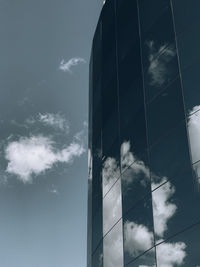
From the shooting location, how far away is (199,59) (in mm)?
17859

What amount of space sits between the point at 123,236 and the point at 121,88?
8698mm

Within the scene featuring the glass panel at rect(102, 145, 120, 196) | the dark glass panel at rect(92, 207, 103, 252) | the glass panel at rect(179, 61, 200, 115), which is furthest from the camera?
the dark glass panel at rect(92, 207, 103, 252)

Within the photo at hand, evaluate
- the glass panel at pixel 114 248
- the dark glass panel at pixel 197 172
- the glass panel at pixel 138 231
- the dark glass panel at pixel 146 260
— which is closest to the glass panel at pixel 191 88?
the dark glass panel at pixel 197 172

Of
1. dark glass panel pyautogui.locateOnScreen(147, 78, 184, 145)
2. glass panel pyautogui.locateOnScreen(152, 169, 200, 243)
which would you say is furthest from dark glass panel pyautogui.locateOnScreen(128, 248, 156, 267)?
dark glass panel pyautogui.locateOnScreen(147, 78, 184, 145)

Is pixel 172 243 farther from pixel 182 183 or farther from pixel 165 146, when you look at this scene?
pixel 165 146

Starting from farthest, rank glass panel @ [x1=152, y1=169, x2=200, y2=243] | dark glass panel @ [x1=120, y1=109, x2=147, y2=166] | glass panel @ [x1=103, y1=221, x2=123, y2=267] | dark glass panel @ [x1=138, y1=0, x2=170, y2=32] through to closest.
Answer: dark glass panel @ [x1=138, y1=0, x2=170, y2=32] < dark glass panel @ [x1=120, y1=109, x2=147, y2=166] < glass panel @ [x1=103, y1=221, x2=123, y2=267] < glass panel @ [x1=152, y1=169, x2=200, y2=243]

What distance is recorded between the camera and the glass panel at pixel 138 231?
679 inches

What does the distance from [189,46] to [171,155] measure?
16.8 ft

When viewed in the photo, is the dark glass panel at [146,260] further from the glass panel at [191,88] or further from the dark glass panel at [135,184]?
the glass panel at [191,88]

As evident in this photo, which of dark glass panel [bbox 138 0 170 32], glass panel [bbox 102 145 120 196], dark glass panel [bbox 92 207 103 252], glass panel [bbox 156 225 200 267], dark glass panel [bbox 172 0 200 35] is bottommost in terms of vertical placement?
glass panel [bbox 156 225 200 267]

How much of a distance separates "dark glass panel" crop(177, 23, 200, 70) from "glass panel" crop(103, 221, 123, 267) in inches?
325

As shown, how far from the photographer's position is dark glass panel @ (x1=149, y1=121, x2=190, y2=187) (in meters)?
16.6

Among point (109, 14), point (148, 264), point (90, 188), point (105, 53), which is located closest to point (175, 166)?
point (148, 264)

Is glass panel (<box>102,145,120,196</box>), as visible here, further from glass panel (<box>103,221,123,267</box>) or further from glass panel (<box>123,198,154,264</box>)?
glass panel (<box>123,198,154,264</box>)
